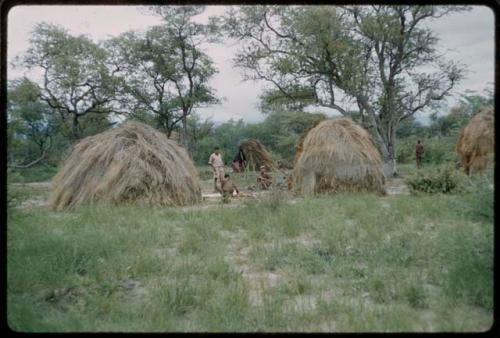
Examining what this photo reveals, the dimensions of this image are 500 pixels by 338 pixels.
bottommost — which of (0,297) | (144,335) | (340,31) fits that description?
(144,335)

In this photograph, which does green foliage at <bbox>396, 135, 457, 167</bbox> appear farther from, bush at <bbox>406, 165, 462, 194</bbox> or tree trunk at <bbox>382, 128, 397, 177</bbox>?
tree trunk at <bbox>382, 128, 397, 177</bbox>

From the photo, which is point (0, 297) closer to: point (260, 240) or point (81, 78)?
point (260, 240)

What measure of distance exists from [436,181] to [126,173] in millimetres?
6593

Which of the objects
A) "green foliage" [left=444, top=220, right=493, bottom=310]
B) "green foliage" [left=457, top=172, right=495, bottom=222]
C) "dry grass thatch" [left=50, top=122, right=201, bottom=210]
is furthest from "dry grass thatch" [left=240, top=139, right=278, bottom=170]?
"green foliage" [left=444, top=220, right=493, bottom=310]

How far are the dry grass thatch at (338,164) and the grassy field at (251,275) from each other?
180 inches

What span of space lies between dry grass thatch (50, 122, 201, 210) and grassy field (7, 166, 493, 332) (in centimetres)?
252

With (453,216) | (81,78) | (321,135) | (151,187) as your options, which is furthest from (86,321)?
(81,78)

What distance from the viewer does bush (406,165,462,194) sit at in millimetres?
10062

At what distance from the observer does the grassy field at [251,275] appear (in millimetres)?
3342

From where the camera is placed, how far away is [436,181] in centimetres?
1019

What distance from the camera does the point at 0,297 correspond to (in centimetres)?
316

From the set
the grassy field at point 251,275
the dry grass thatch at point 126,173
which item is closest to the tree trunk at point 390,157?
the dry grass thatch at point 126,173

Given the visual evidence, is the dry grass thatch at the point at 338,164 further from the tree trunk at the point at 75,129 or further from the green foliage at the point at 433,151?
the tree trunk at the point at 75,129

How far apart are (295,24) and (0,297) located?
17.5 m
